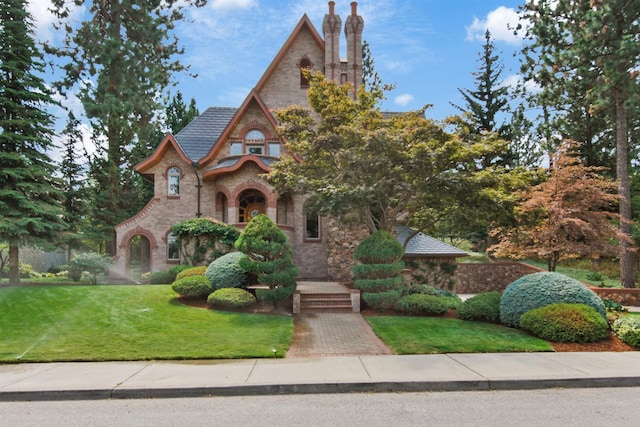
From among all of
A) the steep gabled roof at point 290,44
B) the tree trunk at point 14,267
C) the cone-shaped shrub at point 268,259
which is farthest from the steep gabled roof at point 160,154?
the cone-shaped shrub at point 268,259

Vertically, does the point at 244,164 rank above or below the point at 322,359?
above

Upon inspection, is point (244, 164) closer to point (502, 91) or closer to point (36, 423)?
point (36, 423)

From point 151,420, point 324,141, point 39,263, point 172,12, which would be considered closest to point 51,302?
point 151,420

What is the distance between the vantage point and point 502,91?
3406 centimetres

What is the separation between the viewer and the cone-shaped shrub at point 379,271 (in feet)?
42.8

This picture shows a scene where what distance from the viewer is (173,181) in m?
21.7

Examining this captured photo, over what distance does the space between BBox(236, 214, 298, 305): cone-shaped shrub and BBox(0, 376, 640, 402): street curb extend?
6369 millimetres

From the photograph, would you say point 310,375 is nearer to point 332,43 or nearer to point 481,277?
point 481,277

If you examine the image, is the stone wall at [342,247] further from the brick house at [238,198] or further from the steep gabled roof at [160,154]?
the steep gabled roof at [160,154]

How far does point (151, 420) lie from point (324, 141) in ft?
32.7

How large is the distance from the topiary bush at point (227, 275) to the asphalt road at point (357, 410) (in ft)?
24.4

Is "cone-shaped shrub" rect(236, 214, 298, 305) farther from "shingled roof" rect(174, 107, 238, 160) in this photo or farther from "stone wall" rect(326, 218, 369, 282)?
"shingled roof" rect(174, 107, 238, 160)

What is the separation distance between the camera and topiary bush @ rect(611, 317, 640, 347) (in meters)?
9.12

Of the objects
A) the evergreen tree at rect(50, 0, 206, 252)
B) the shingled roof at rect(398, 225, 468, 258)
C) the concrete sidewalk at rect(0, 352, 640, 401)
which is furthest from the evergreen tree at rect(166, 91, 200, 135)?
the concrete sidewalk at rect(0, 352, 640, 401)
